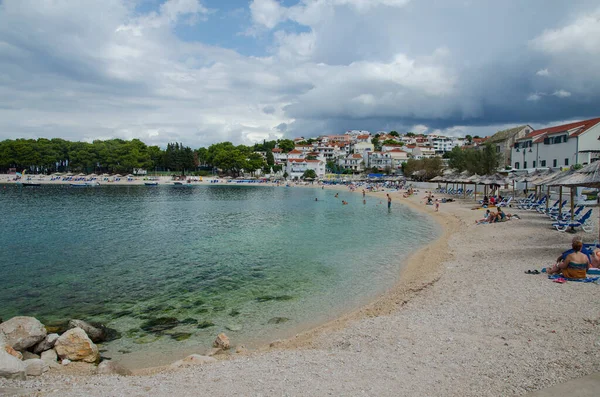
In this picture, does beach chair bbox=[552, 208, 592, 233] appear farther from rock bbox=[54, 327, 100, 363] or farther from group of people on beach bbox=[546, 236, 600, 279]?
rock bbox=[54, 327, 100, 363]

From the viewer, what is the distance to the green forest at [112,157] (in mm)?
112688

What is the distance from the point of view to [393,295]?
464 inches

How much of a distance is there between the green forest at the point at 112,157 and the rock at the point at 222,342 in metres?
117

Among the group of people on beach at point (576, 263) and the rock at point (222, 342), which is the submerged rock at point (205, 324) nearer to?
the rock at point (222, 342)

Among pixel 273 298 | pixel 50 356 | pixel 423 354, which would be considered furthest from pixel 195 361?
pixel 273 298

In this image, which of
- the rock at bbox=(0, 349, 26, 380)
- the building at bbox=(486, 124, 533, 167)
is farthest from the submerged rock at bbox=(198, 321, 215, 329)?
the building at bbox=(486, 124, 533, 167)

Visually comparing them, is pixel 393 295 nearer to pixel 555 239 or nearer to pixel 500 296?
pixel 500 296

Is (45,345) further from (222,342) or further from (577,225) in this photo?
(577,225)

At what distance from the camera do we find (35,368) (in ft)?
22.3

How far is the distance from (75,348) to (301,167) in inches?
4756

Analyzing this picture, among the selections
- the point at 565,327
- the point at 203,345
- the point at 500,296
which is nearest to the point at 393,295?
the point at 500,296

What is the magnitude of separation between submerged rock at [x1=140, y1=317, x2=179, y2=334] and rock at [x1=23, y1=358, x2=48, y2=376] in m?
3.24

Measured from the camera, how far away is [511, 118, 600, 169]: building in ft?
133

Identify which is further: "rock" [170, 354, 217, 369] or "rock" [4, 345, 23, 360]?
"rock" [4, 345, 23, 360]
